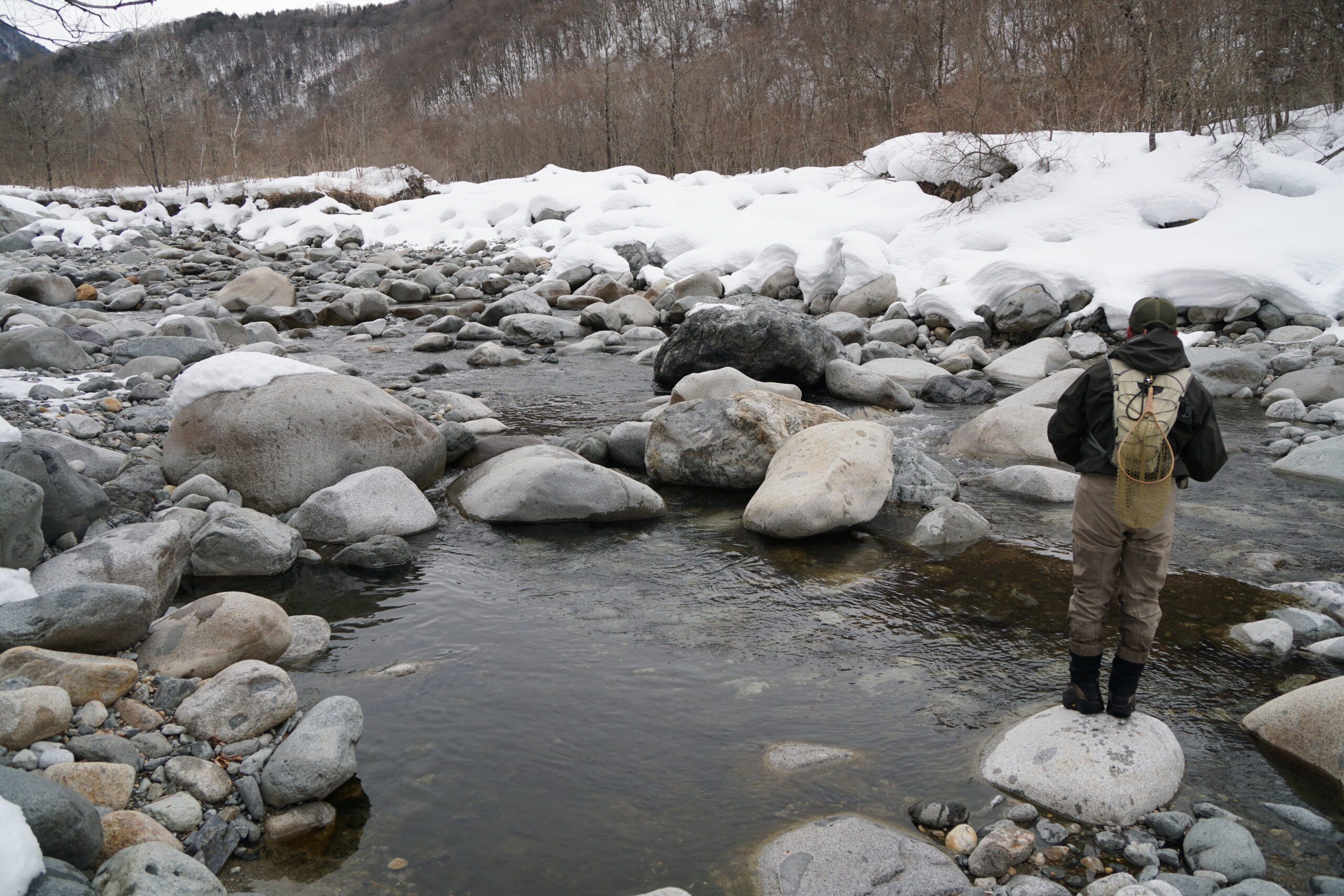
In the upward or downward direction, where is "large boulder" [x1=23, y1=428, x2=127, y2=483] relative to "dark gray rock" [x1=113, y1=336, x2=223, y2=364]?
downward

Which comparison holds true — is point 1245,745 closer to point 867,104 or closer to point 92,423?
point 92,423

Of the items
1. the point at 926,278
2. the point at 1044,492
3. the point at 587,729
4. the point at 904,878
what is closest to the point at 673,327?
the point at 926,278

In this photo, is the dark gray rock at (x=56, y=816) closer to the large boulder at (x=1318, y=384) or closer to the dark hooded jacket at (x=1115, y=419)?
the dark hooded jacket at (x=1115, y=419)

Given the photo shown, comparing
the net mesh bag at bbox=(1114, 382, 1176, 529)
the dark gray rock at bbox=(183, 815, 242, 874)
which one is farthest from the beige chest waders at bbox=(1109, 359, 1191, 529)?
the dark gray rock at bbox=(183, 815, 242, 874)

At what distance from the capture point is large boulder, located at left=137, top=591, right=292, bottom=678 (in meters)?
3.98

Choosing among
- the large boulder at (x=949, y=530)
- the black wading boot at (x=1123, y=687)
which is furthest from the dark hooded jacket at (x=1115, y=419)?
the large boulder at (x=949, y=530)

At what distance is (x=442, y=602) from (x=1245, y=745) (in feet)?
13.2

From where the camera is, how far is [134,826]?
2.85 metres

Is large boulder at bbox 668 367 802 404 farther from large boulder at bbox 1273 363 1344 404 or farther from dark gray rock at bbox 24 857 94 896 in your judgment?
dark gray rock at bbox 24 857 94 896

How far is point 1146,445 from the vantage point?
3.14 metres

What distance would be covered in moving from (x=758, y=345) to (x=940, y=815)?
278 inches

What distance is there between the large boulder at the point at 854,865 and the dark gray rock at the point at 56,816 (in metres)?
2.10

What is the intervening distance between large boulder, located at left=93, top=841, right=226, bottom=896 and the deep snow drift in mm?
11537

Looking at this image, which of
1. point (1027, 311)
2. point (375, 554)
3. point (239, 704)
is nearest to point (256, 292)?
point (375, 554)
